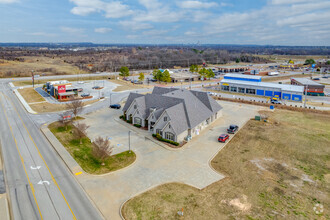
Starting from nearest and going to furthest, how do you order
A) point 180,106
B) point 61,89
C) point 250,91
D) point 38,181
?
point 38,181 < point 180,106 < point 61,89 < point 250,91

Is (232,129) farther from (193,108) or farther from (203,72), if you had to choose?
(203,72)

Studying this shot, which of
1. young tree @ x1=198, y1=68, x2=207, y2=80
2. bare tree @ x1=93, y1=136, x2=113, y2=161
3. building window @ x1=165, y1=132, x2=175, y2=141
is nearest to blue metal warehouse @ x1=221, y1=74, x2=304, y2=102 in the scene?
young tree @ x1=198, y1=68, x2=207, y2=80

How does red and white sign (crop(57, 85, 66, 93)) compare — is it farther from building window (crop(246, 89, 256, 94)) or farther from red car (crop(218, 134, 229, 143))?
building window (crop(246, 89, 256, 94))

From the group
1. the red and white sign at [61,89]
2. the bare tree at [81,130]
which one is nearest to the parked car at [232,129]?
the bare tree at [81,130]

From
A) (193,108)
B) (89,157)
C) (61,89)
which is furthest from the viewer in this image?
(61,89)

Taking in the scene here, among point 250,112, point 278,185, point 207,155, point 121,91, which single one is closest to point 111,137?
point 207,155

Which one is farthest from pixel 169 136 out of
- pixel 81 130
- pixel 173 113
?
pixel 81 130
